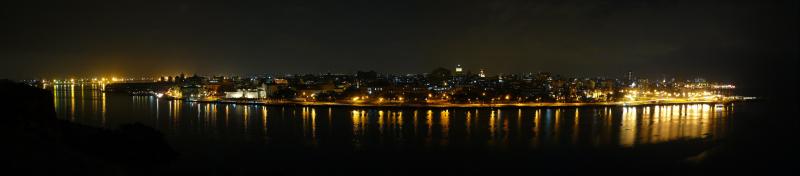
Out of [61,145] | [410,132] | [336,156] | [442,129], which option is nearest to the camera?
[61,145]

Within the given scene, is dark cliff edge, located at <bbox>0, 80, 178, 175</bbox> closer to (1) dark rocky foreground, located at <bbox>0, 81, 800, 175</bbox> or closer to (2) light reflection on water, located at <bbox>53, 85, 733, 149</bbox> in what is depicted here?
(1) dark rocky foreground, located at <bbox>0, 81, 800, 175</bbox>

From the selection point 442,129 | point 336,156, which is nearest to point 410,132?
point 442,129

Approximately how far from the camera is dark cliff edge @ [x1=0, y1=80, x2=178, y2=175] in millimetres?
3649

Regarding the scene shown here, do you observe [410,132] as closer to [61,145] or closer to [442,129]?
[442,129]

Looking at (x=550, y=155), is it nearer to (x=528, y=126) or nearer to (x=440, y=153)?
(x=440, y=153)

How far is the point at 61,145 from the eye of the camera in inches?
179

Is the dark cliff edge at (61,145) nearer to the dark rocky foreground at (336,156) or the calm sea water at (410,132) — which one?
the dark rocky foreground at (336,156)

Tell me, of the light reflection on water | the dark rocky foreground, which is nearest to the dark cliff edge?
the dark rocky foreground

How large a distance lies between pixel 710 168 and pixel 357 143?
222 inches

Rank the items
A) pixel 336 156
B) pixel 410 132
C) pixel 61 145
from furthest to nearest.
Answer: pixel 410 132 → pixel 336 156 → pixel 61 145

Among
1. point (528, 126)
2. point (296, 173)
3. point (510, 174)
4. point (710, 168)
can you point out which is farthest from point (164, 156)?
point (528, 126)

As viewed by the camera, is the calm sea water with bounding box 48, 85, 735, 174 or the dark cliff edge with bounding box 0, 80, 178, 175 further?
the calm sea water with bounding box 48, 85, 735, 174

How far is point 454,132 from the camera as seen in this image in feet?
38.4

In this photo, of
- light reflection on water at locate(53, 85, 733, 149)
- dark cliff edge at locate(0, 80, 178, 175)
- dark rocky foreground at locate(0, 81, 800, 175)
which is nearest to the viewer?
dark cliff edge at locate(0, 80, 178, 175)
